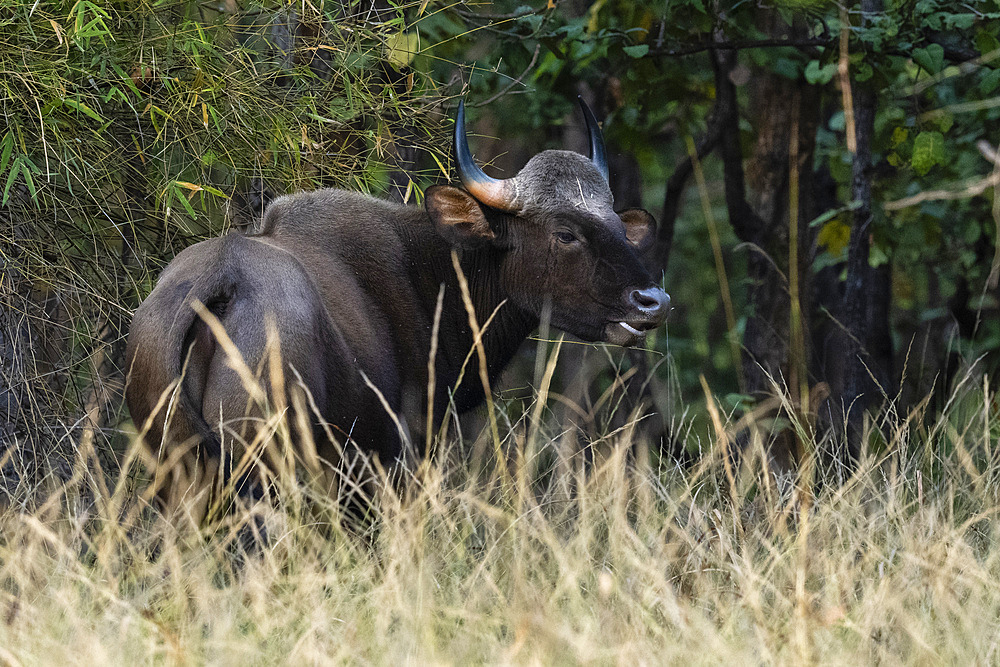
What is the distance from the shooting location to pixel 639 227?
5.34m

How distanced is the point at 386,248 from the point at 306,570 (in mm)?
2019

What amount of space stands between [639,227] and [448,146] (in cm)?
111

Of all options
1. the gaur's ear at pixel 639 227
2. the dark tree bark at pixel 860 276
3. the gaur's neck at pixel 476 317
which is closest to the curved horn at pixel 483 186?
the gaur's neck at pixel 476 317

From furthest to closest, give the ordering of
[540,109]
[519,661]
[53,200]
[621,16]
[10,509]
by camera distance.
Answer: [540,109] < [621,16] < [53,200] < [10,509] < [519,661]

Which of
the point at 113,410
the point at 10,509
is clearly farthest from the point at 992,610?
the point at 113,410

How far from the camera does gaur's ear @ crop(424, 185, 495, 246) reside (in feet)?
15.8

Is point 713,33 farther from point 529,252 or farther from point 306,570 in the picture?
point 306,570

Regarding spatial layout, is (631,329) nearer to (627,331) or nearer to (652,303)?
(627,331)

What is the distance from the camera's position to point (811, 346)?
6.49 metres

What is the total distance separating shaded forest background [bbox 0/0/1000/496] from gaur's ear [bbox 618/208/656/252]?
1.46ft

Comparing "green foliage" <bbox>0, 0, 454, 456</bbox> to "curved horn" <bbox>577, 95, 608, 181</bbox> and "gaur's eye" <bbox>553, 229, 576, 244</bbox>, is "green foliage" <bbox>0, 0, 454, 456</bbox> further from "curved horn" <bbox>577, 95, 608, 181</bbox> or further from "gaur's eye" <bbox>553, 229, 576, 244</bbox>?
"gaur's eye" <bbox>553, 229, 576, 244</bbox>

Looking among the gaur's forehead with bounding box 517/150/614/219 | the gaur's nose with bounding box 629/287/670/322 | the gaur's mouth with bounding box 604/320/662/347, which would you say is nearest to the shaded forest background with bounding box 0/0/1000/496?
the gaur's nose with bounding box 629/287/670/322

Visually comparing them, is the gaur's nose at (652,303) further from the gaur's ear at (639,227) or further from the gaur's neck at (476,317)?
the gaur's ear at (639,227)

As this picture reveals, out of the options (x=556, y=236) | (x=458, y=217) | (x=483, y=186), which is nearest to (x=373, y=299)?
(x=458, y=217)
